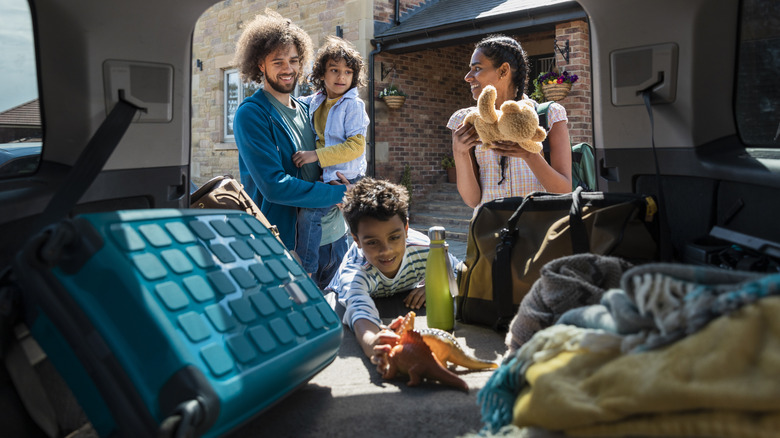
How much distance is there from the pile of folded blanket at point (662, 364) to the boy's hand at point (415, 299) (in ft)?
4.58

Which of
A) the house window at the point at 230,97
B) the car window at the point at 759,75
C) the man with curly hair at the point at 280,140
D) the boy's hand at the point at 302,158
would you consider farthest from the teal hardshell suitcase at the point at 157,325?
the house window at the point at 230,97

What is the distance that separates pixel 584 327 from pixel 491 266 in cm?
100

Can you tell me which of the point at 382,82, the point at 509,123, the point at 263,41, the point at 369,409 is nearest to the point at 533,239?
the point at 509,123

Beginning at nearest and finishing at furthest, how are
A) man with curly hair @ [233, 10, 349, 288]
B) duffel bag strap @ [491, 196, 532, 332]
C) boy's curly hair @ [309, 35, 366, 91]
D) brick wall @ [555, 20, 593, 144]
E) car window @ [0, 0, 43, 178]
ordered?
1. car window @ [0, 0, 43, 178]
2. duffel bag strap @ [491, 196, 532, 332]
3. man with curly hair @ [233, 10, 349, 288]
4. boy's curly hair @ [309, 35, 366, 91]
5. brick wall @ [555, 20, 593, 144]

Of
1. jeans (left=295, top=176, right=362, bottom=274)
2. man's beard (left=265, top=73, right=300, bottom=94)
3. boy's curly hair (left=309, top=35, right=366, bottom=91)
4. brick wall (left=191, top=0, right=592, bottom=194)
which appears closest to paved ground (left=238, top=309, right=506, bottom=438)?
jeans (left=295, top=176, right=362, bottom=274)

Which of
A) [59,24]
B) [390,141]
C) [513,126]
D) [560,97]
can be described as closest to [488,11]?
[560,97]

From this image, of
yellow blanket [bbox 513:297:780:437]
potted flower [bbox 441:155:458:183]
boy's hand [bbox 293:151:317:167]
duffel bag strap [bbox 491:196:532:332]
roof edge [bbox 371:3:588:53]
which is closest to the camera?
yellow blanket [bbox 513:297:780:437]

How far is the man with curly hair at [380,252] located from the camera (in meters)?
2.42

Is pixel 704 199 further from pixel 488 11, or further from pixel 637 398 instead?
pixel 488 11

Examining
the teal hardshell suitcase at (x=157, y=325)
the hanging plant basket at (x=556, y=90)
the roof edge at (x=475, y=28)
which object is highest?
the roof edge at (x=475, y=28)

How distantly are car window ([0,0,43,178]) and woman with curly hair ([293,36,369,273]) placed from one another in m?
1.30

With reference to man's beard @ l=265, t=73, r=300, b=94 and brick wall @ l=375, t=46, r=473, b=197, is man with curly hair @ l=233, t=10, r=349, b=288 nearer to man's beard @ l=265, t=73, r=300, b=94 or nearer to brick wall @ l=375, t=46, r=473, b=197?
man's beard @ l=265, t=73, r=300, b=94

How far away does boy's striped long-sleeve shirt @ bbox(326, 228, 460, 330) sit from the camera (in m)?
2.15

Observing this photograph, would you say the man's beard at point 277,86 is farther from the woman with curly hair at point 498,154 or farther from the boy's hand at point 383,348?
the boy's hand at point 383,348
